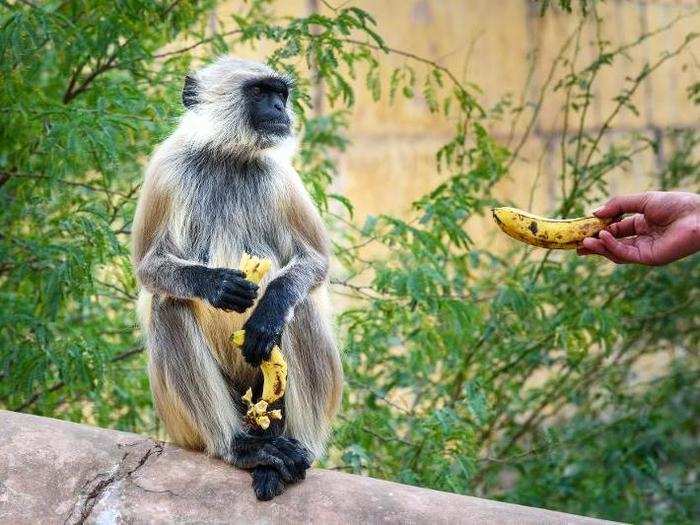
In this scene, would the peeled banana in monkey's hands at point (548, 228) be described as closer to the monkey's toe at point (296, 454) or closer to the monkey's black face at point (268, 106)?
the monkey's black face at point (268, 106)

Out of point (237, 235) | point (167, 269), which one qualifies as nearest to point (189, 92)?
point (237, 235)

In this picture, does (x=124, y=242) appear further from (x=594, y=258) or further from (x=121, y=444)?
(x=594, y=258)

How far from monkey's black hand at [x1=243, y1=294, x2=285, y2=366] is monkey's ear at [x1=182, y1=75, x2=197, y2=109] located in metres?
1.25

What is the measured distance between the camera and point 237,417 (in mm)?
4785

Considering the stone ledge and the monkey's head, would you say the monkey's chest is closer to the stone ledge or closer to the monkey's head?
the monkey's head

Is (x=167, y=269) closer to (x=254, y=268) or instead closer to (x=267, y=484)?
(x=254, y=268)

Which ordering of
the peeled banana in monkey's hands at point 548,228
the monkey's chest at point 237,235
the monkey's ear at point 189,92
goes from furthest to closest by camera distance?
the monkey's ear at point 189,92, the monkey's chest at point 237,235, the peeled banana in monkey's hands at point 548,228

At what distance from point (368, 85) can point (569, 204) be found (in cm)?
151

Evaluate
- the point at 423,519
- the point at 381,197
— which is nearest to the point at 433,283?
the point at 423,519

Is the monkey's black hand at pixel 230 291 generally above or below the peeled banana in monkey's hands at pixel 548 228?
below

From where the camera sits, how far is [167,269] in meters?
4.80

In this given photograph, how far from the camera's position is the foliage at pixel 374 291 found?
5.82 metres

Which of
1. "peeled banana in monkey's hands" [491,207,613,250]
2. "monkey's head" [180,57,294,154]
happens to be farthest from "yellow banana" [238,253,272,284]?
"peeled banana in monkey's hands" [491,207,613,250]

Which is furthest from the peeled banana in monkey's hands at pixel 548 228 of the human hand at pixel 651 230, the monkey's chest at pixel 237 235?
the monkey's chest at pixel 237 235
